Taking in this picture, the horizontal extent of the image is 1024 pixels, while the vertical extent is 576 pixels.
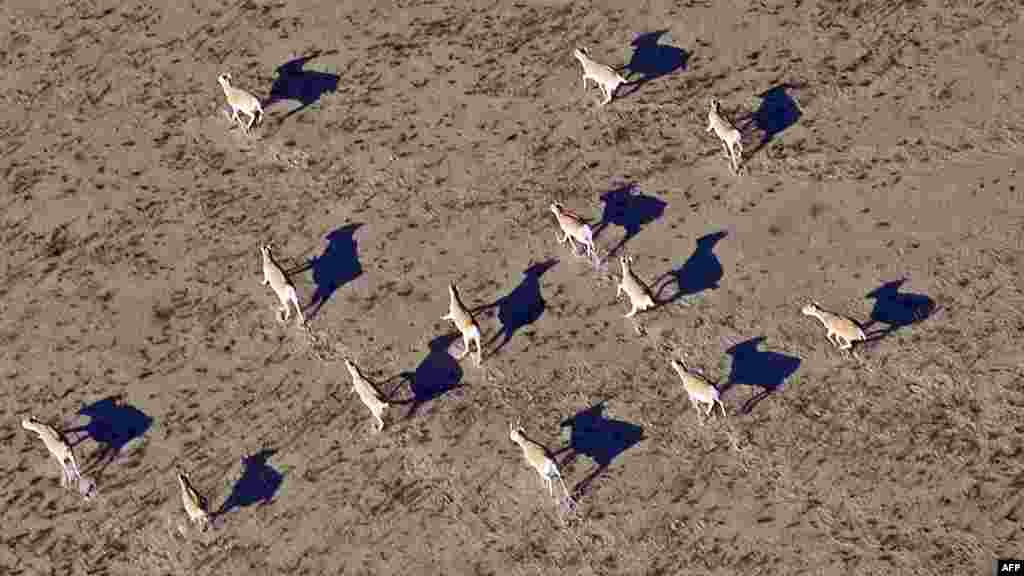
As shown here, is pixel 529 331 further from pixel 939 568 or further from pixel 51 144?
pixel 51 144

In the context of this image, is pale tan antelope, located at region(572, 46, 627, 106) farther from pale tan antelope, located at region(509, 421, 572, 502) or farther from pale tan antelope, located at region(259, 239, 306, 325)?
pale tan antelope, located at region(509, 421, 572, 502)

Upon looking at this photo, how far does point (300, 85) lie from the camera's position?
3519 cm

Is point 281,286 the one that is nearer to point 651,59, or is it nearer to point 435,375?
point 435,375

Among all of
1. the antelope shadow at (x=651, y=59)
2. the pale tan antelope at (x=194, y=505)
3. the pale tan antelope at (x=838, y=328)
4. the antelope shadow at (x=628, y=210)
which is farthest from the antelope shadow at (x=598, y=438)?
the antelope shadow at (x=651, y=59)

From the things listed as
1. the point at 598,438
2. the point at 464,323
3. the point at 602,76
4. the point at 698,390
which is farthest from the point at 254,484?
the point at 602,76

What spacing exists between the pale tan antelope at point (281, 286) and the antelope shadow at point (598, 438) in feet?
20.4

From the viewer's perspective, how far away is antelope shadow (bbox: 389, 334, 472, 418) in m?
28.8

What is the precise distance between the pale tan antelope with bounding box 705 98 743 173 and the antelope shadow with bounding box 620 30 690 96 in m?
2.23

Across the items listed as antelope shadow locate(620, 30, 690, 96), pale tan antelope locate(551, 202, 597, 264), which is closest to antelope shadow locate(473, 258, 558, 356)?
pale tan antelope locate(551, 202, 597, 264)

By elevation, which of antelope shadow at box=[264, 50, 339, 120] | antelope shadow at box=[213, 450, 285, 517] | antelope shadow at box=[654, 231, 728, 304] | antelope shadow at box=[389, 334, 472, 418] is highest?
antelope shadow at box=[264, 50, 339, 120]

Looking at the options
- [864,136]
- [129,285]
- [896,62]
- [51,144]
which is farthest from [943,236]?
[51,144]

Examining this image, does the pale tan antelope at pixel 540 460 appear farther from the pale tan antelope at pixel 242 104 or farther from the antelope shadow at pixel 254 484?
the pale tan antelope at pixel 242 104

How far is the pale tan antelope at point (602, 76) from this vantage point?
33.2 metres

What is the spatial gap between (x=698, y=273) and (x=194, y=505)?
11.0m
